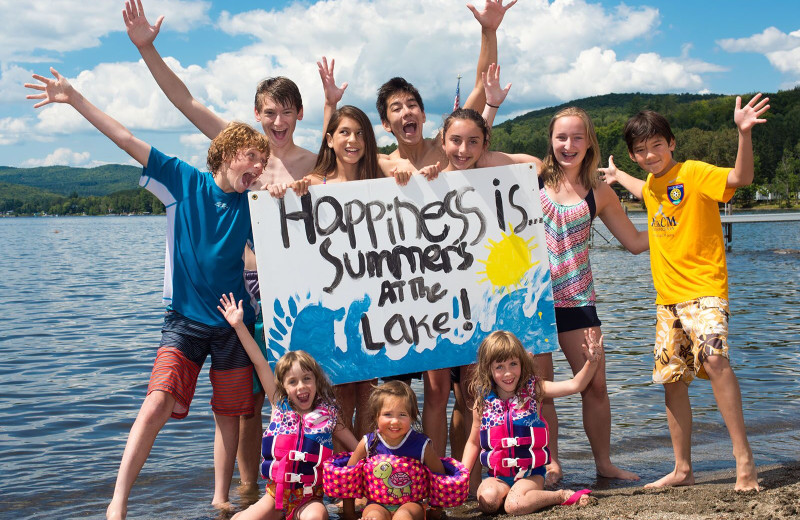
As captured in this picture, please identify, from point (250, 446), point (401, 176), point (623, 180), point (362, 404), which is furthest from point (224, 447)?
point (623, 180)

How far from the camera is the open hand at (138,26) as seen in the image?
203 inches

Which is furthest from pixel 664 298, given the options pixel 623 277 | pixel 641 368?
pixel 623 277

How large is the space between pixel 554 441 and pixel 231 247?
278 centimetres

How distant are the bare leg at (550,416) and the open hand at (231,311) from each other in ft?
6.76

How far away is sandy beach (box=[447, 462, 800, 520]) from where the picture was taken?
13.4ft

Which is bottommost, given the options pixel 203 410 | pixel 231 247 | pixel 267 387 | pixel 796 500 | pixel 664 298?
pixel 203 410

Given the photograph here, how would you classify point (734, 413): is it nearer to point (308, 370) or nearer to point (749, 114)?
point (749, 114)

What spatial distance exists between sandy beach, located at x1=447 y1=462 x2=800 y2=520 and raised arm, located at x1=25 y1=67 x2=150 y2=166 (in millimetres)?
3233

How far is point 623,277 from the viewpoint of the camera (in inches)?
1032

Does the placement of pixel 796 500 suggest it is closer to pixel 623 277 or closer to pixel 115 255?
pixel 623 277

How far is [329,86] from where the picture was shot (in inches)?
230

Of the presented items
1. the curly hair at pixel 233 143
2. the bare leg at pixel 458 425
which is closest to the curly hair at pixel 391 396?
the bare leg at pixel 458 425

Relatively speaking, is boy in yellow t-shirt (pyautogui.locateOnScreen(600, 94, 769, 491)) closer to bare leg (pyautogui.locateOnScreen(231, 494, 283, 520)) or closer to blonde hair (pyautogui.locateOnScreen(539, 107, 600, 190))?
blonde hair (pyautogui.locateOnScreen(539, 107, 600, 190))

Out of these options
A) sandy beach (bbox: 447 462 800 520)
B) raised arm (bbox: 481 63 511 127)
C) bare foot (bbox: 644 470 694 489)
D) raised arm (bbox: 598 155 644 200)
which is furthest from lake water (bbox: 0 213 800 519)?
raised arm (bbox: 481 63 511 127)
